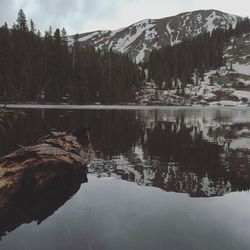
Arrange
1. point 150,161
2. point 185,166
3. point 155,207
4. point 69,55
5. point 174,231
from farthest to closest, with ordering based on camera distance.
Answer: point 69,55 < point 150,161 < point 185,166 < point 155,207 < point 174,231

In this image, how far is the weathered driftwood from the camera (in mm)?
13336

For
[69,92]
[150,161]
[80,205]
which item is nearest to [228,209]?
[80,205]

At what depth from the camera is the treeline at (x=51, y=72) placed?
11231cm

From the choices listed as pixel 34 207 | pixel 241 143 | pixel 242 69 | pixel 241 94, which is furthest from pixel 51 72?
pixel 34 207

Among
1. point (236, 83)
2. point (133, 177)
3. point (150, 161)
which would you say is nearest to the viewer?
point (133, 177)

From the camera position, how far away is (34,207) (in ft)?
43.9

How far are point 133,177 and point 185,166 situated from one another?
4319 mm

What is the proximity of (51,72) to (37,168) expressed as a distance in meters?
112

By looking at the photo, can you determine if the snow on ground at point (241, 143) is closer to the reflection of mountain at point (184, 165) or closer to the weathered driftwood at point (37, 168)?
the reflection of mountain at point (184, 165)

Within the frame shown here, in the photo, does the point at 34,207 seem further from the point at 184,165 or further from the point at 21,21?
the point at 21,21

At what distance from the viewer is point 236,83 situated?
577 feet

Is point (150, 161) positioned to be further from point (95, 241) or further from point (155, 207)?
point (95, 241)

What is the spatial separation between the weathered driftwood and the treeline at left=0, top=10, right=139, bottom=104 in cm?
8561

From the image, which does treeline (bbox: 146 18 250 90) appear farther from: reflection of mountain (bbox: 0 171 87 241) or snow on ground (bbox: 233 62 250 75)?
reflection of mountain (bbox: 0 171 87 241)
